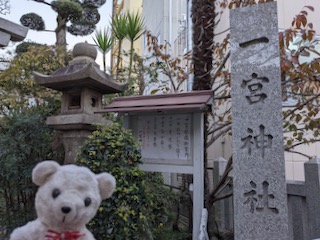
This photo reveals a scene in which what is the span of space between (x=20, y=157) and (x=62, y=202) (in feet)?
11.3

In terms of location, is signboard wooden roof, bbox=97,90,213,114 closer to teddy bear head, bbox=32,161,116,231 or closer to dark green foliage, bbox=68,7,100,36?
teddy bear head, bbox=32,161,116,231

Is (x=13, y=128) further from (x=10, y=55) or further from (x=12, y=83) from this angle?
(x=10, y=55)

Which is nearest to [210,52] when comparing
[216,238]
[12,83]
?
[216,238]

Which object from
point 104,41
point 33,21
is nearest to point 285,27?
point 104,41

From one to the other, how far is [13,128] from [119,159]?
2.34 m

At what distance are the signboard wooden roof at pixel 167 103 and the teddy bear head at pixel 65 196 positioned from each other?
221 cm

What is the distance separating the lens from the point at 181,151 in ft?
14.4

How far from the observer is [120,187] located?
11.9ft

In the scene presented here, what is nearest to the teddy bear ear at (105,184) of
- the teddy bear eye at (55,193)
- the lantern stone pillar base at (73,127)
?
the teddy bear eye at (55,193)

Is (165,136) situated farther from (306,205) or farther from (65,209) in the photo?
(65,209)

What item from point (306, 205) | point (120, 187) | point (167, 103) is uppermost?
point (167, 103)

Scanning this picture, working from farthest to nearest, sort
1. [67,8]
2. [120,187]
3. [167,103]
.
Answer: [67,8] < [167,103] < [120,187]

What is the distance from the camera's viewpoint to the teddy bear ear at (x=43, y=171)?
2.00 metres

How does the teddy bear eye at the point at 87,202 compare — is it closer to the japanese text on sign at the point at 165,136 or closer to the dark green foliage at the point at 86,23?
the japanese text on sign at the point at 165,136
